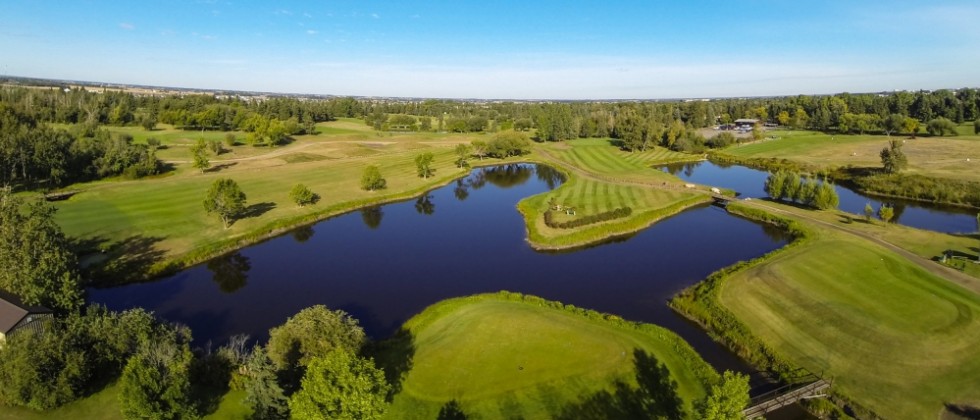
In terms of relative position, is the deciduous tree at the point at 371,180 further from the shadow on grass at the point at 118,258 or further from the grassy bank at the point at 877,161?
the grassy bank at the point at 877,161

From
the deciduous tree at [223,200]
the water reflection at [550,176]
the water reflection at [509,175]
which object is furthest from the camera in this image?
the water reflection at [509,175]

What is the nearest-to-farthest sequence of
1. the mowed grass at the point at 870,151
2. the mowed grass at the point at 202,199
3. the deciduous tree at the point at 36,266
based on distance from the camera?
the deciduous tree at the point at 36,266 → the mowed grass at the point at 202,199 → the mowed grass at the point at 870,151

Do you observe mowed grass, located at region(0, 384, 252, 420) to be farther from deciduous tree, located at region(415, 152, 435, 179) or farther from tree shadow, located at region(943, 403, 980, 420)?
deciduous tree, located at region(415, 152, 435, 179)

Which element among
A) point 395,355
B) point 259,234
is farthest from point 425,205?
point 395,355

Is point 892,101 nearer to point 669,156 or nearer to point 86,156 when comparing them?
point 669,156

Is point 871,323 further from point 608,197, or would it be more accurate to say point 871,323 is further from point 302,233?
point 302,233

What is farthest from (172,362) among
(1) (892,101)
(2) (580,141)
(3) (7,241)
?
(1) (892,101)

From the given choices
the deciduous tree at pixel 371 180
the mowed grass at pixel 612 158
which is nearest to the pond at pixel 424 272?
the deciduous tree at pixel 371 180
